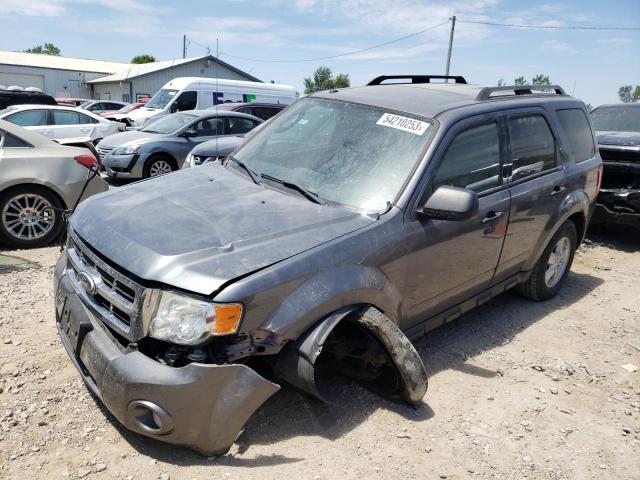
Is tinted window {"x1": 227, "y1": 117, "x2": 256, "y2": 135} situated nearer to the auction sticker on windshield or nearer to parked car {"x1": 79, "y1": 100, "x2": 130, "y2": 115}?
the auction sticker on windshield

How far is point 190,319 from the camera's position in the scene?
2236mm

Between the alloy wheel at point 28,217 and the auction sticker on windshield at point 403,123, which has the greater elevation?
the auction sticker on windshield at point 403,123

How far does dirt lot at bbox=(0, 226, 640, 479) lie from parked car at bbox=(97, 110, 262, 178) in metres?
5.88

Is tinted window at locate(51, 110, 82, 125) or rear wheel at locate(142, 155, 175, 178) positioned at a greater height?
tinted window at locate(51, 110, 82, 125)

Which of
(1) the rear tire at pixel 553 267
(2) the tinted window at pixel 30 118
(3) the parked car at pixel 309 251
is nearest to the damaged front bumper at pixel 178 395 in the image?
(3) the parked car at pixel 309 251

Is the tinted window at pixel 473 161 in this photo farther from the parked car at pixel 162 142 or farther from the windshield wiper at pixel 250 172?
the parked car at pixel 162 142

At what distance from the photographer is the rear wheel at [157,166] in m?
9.87

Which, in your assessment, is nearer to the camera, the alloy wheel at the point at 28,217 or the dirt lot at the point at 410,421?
the dirt lot at the point at 410,421

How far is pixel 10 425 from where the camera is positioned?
2.65 metres

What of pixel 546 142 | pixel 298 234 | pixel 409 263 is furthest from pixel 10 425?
pixel 546 142

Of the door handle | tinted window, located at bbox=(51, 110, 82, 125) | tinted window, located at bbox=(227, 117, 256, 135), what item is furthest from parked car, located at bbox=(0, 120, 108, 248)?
tinted window, located at bbox=(51, 110, 82, 125)

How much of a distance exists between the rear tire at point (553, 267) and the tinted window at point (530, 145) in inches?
30.2

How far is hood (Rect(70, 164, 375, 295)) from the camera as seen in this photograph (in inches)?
91.7

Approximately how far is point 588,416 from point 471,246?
4.18 ft
